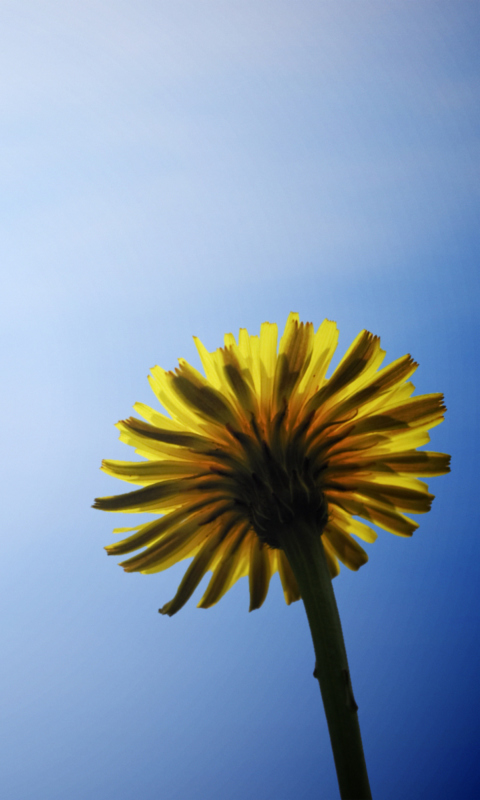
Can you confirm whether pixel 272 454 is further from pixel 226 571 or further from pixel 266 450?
pixel 226 571

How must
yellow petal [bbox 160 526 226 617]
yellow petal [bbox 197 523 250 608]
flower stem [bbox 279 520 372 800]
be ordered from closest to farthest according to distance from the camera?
1. flower stem [bbox 279 520 372 800]
2. yellow petal [bbox 160 526 226 617]
3. yellow petal [bbox 197 523 250 608]

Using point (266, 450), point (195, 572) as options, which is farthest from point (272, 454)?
point (195, 572)

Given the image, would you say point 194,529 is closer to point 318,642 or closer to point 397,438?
point 318,642

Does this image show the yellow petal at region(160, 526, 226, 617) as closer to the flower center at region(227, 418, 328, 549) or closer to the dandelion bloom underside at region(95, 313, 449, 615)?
the dandelion bloom underside at region(95, 313, 449, 615)

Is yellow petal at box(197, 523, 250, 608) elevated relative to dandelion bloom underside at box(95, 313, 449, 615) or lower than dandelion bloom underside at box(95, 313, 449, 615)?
lower

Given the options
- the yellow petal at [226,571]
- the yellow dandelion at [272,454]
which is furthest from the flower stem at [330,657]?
the yellow petal at [226,571]

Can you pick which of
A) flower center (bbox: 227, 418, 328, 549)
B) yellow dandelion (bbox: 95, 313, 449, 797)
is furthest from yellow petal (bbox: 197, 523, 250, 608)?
flower center (bbox: 227, 418, 328, 549)

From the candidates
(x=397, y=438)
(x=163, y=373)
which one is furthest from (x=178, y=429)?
(x=397, y=438)

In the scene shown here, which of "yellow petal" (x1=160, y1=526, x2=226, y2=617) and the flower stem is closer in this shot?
the flower stem

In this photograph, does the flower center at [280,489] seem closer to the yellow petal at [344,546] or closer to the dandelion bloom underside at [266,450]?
the dandelion bloom underside at [266,450]
